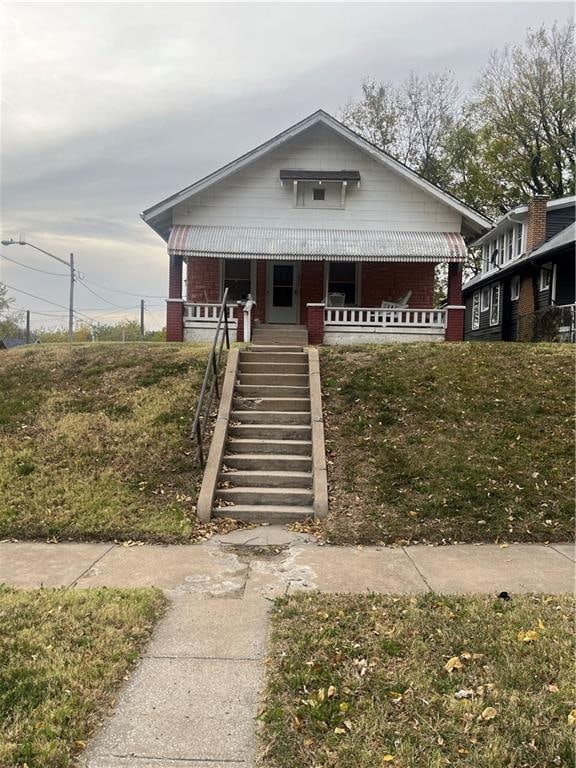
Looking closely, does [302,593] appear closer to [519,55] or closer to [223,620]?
[223,620]

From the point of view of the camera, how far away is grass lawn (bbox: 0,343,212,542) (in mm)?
6207

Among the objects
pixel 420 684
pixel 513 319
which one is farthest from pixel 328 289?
pixel 420 684

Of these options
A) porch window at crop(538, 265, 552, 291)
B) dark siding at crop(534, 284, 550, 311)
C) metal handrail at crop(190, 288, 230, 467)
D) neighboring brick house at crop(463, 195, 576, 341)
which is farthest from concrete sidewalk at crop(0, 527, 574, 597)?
porch window at crop(538, 265, 552, 291)

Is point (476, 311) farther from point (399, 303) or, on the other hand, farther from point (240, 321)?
point (240, 321)

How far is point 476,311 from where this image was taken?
1184 inches

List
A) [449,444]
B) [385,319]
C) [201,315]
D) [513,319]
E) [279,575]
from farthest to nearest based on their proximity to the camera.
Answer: [513,319]
[201,315]
[385,319]
[449,444]
[279,575]

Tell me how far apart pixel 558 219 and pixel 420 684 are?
23.9 m

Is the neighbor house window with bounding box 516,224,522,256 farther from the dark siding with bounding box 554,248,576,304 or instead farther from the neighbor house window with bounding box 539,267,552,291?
the dark siding with bounding box 554,248,576,304

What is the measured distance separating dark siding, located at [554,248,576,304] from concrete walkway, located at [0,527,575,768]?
15.1 metres

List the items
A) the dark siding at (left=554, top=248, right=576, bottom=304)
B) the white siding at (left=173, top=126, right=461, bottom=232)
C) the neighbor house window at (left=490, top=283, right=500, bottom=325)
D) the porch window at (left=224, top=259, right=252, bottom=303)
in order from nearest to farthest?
the white siding at (left=173, top=126, right=461, bottom=232), the porch window at (left=224, top=259, right=252, bottom=303), the dark siding at (left=554, top=248, right=576, bottom=304), the neighbor house window at (left=490, top=283, right=500, bottom=325)

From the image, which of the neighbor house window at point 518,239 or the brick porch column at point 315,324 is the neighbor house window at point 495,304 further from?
the brick porch column at point 315,324

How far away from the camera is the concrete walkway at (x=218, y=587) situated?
2.77 metres

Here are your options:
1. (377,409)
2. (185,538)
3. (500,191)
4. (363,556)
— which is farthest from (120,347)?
(500,191)

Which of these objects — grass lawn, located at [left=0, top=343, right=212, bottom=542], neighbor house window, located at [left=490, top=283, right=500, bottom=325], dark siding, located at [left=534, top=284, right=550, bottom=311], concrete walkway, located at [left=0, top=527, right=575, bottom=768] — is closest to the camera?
concrete walkway, located at [left=0, top=527, right=575, bottom=768]
